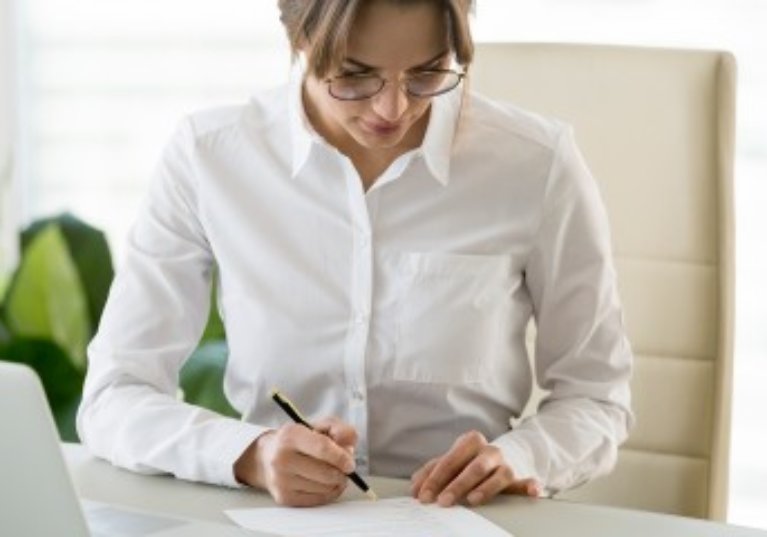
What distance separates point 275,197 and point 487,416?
14.2 inches

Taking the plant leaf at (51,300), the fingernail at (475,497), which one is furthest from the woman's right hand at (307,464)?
the plant leaf at (51,300)

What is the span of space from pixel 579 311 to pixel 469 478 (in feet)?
1.17

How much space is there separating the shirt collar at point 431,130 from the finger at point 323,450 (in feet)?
1.38

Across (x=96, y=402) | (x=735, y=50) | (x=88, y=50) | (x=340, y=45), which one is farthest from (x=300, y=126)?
(x=88, y=50)

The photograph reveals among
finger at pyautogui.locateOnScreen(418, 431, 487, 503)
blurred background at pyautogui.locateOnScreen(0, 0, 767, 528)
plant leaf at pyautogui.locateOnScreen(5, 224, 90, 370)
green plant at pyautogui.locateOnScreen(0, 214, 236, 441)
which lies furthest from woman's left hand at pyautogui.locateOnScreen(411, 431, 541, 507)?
blurred background at pyautogui.locateOnScreen(0, 0, 767, 528)

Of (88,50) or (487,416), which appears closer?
(487,416)

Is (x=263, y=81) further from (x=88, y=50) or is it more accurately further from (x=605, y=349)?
(x=605, y=349)

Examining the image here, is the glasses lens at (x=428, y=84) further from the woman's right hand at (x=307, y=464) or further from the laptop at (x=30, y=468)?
the laptop at (x=30, y=468)

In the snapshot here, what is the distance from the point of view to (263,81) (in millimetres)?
3559

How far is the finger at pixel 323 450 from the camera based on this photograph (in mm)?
1644

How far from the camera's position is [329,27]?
1.77 metres

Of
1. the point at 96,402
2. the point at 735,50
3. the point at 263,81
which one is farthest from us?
the point at 263,81

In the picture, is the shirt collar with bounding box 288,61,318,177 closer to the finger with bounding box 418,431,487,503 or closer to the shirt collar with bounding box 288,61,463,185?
the shirt collar with bounding box 288,61,463,185

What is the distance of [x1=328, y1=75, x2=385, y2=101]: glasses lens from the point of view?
180 centimetres
